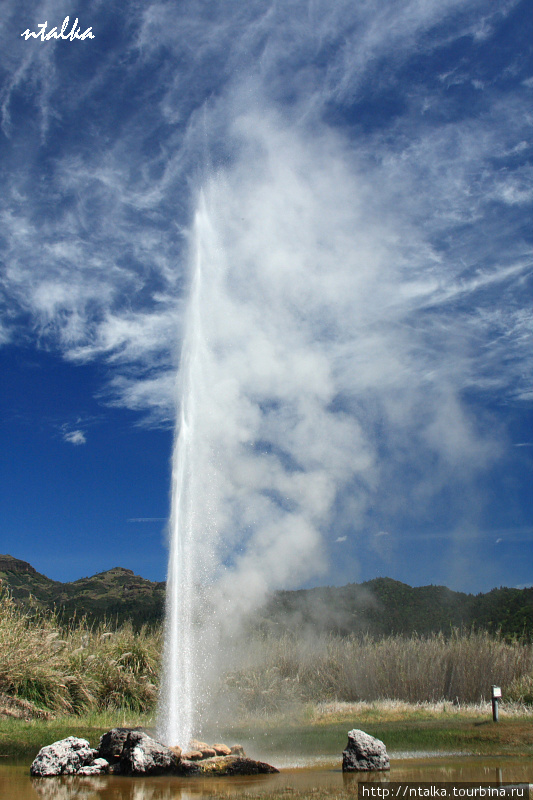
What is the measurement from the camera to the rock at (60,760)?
7.57m

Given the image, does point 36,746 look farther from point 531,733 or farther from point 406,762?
point 531,733

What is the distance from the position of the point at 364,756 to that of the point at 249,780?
1.49 meters

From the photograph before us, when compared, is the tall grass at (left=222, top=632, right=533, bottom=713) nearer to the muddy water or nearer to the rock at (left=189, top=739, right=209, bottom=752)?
the rock at (left=189, top=739, right=209, bottom=752)

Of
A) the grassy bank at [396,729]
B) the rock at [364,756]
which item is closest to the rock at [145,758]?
the rock at [364,756]

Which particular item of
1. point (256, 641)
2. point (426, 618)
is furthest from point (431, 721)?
point (426, 618)

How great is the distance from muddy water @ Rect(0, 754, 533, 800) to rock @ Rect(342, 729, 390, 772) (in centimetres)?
17

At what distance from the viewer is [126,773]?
759cm

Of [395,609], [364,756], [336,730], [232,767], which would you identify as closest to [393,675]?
[336,730]

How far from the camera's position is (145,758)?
755 cm

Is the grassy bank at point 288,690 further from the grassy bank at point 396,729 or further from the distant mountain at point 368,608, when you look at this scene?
the distant mountain at point 368,608

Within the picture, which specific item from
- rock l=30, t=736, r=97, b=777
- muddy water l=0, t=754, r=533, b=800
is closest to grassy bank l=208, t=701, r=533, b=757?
A: muddy water l=0, t=754, r=533, b=800

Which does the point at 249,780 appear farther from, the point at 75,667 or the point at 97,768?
the point at 75,667

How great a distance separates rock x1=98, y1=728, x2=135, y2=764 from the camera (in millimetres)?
8062

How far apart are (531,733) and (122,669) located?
9951 millimetres
